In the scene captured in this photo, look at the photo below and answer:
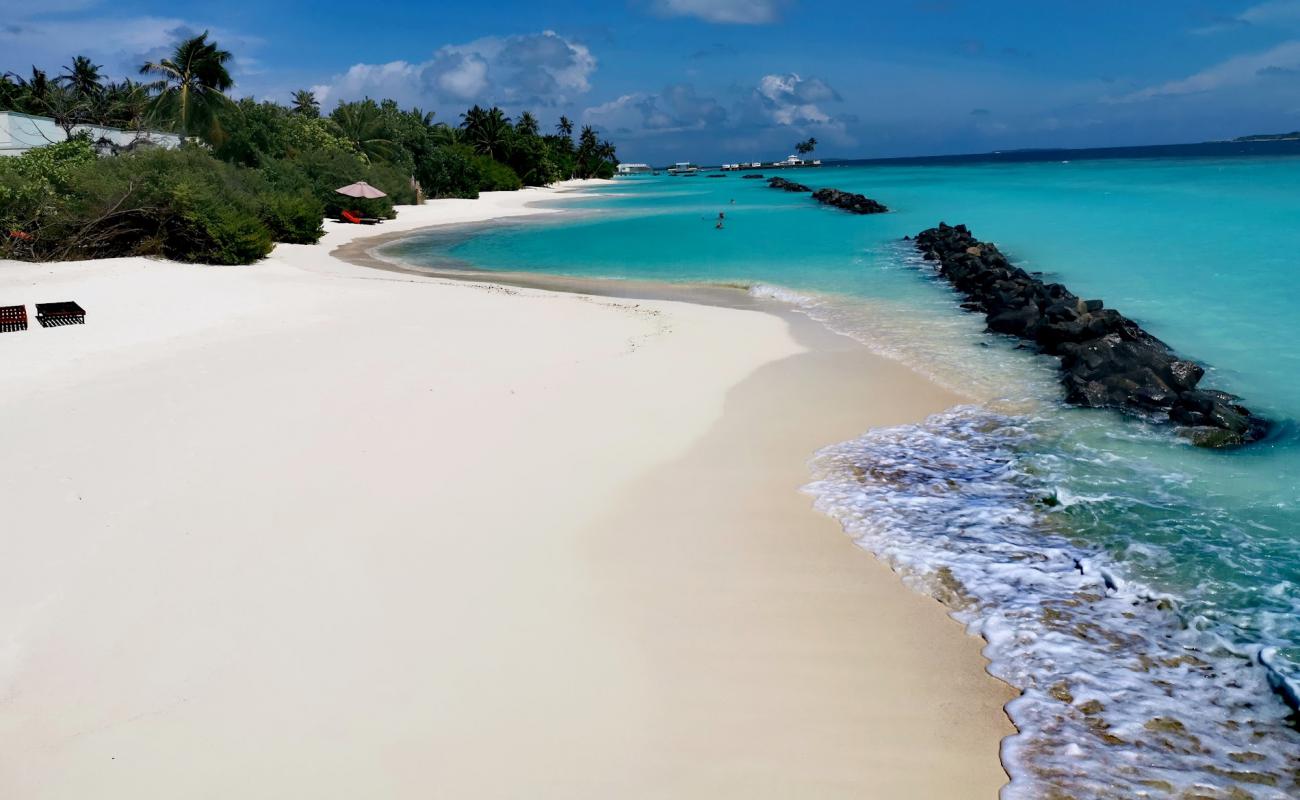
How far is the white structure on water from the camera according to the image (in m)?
32.3

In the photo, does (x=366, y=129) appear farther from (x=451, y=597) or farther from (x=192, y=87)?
(x=451, y=597)

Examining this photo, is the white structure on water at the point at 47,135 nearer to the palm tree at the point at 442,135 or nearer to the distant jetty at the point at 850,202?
the palm tree at the point at 442,135

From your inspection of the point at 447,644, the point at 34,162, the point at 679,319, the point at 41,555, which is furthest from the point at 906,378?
the point at 34,162

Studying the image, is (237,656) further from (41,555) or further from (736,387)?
(736,387)

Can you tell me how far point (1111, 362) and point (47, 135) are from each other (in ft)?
145

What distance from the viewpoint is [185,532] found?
5.89 m

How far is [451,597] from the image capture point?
5.20 metres

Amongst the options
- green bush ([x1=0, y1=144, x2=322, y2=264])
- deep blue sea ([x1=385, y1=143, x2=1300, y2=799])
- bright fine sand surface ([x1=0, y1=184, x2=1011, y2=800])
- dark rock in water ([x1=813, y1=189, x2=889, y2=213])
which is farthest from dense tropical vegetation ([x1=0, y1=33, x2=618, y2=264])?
dark rock in water ([x1=813, y1=189, x2=889, y2=213])

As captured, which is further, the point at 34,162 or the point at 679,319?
the point at 34,162

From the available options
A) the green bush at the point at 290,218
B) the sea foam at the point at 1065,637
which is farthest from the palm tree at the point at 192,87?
the sea foam at the point at 1065,637

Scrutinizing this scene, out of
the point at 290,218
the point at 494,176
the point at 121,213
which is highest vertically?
the point at 494,176

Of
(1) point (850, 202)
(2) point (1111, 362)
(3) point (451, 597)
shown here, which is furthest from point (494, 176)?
(3) point (451, 597)

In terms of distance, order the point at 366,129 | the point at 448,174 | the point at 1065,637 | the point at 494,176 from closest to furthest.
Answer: the point at 1065,637
the point at 366,129
the point at 448,174
the point at 494,176

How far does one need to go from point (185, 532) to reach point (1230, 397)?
12320 mm
